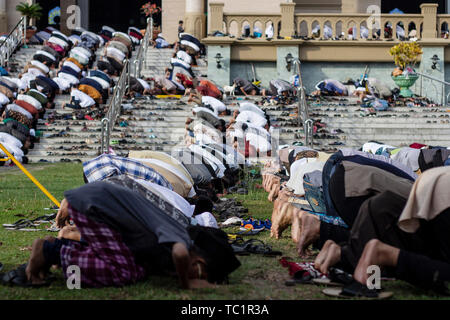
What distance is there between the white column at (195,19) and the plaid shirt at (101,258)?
24.0 meters

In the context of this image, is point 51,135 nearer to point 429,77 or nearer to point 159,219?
point 429,77

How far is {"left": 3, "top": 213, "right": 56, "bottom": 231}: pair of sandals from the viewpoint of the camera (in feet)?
24.2

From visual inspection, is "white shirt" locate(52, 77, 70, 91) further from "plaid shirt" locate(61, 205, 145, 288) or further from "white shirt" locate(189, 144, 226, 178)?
"plaid shirt" locate(61, 205, 145, 288)

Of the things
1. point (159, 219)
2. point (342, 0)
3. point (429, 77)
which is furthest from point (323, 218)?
point (342, 0)

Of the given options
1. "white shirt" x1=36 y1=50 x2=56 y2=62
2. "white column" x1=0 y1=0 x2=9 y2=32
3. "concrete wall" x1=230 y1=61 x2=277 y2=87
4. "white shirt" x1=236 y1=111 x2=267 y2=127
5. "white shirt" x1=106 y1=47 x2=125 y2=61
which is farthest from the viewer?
"white column" x1=0 y1=0 x2=9 y2=32

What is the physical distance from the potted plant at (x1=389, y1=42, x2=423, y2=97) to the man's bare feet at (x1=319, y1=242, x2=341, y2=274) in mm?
17387

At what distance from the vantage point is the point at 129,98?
66.2 feet

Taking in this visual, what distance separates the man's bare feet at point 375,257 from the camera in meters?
4.41

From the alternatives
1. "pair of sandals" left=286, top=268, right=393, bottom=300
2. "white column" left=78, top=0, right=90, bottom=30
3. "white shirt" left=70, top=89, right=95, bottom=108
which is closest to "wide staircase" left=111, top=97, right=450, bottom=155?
"white shirt" left=70, top=89, right=95, bottom=108

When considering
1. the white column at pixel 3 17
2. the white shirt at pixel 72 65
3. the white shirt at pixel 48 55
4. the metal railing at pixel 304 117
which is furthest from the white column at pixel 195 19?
the metal railing at pixel 304 117

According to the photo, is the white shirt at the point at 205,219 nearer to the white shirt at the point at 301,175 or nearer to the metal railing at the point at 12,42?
the white shirt at the point at 301,175

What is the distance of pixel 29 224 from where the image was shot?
754 cm

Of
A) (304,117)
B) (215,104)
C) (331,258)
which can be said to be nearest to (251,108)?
(215,104)

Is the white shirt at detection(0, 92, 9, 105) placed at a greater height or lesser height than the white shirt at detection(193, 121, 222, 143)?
greater
